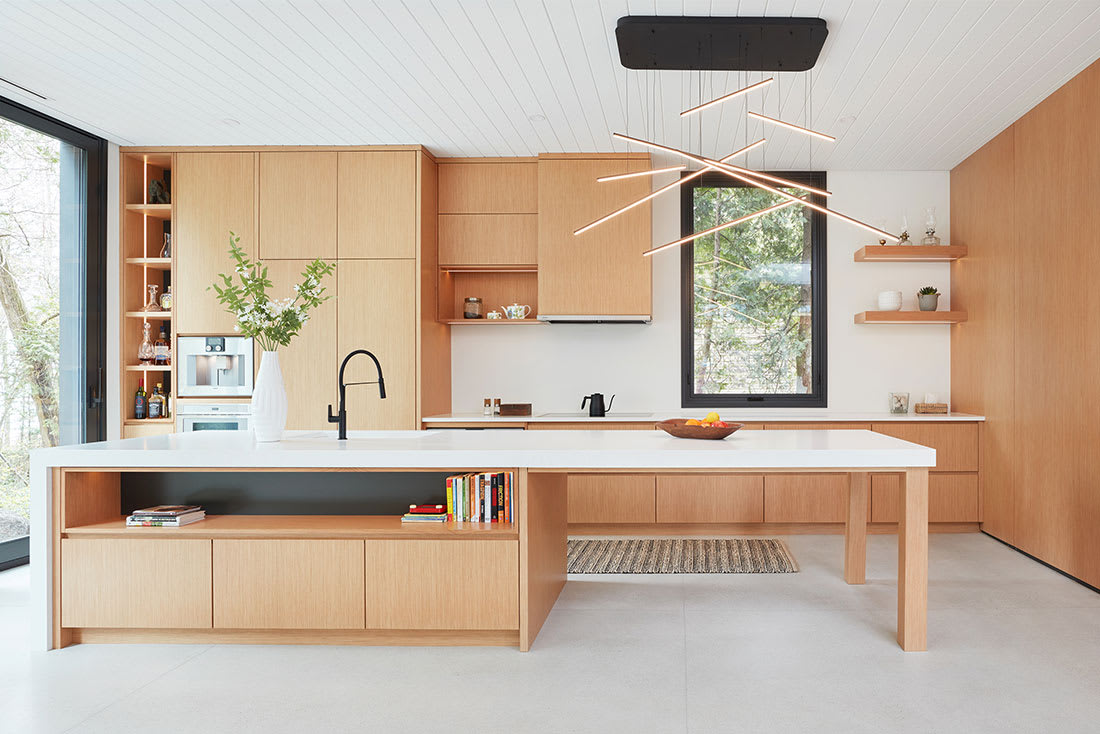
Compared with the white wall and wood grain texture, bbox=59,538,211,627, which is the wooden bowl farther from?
the white wall

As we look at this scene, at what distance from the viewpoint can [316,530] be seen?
124 inches

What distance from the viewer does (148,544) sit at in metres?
3.17

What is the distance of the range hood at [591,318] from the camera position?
5484 millimetres

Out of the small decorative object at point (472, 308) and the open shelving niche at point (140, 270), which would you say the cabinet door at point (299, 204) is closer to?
the open shelving niche at point (140, 270)

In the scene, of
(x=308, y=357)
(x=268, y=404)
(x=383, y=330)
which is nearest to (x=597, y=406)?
(x=383, y=330)

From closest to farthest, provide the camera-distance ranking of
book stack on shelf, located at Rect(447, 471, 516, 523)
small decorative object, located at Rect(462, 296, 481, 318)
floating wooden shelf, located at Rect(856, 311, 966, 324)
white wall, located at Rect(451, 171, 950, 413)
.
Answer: book stack on shelf, located at Rect(447, 471, 516, 523), floating wooden shelf, located at Rect(856, 311, 966, 324), small decorative object, located at Rect(462, 296, 481, 318), white wall, located at Rect(451, 171, 950, 413)

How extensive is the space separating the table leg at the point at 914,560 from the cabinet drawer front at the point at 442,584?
1.53 meters

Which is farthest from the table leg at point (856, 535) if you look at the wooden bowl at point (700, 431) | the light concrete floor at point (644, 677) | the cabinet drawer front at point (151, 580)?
the cabinet drawer front at point (151, 580)

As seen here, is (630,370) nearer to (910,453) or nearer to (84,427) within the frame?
(910,453)

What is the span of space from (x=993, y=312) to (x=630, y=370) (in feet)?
8.10

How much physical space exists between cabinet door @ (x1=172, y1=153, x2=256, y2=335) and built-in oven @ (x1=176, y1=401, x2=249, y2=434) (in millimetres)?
495

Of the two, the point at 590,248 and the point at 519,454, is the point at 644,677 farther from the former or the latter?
the point at 590,248

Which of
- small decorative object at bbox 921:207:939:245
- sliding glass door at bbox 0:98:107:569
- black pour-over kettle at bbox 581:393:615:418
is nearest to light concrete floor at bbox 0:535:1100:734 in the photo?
sliding glass door at bbox 0:98:107:569

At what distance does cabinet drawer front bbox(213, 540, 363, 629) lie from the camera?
3145mm
